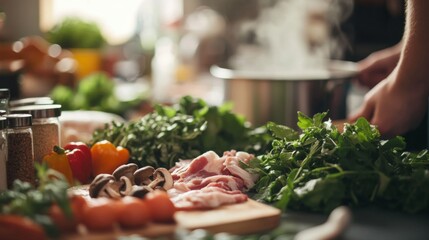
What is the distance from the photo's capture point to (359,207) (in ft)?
4.37

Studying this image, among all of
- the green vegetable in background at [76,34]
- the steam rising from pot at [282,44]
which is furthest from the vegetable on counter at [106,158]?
the green vegetable in background at [76,34]

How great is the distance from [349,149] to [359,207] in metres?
0.12

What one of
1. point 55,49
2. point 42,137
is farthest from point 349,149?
point 55,49

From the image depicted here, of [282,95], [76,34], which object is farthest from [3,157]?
[76,34]

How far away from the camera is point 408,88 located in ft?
5.65

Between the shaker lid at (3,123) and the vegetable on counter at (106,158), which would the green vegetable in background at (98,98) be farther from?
the shaker lid at (3,123)

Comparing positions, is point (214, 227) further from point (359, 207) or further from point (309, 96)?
point (309, 96)

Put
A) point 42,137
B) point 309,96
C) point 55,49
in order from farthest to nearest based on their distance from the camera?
point 55,49
point 309,96
point 42,137

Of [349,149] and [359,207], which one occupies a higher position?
[349,149]

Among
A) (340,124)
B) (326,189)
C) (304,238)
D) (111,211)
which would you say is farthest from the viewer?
(340,124)

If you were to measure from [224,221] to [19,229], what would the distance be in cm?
37

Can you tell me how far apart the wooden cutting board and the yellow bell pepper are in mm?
397

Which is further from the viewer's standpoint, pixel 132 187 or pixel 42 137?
pixel 42 137

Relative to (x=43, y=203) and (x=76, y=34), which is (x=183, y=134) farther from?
(x=76, y=34)
